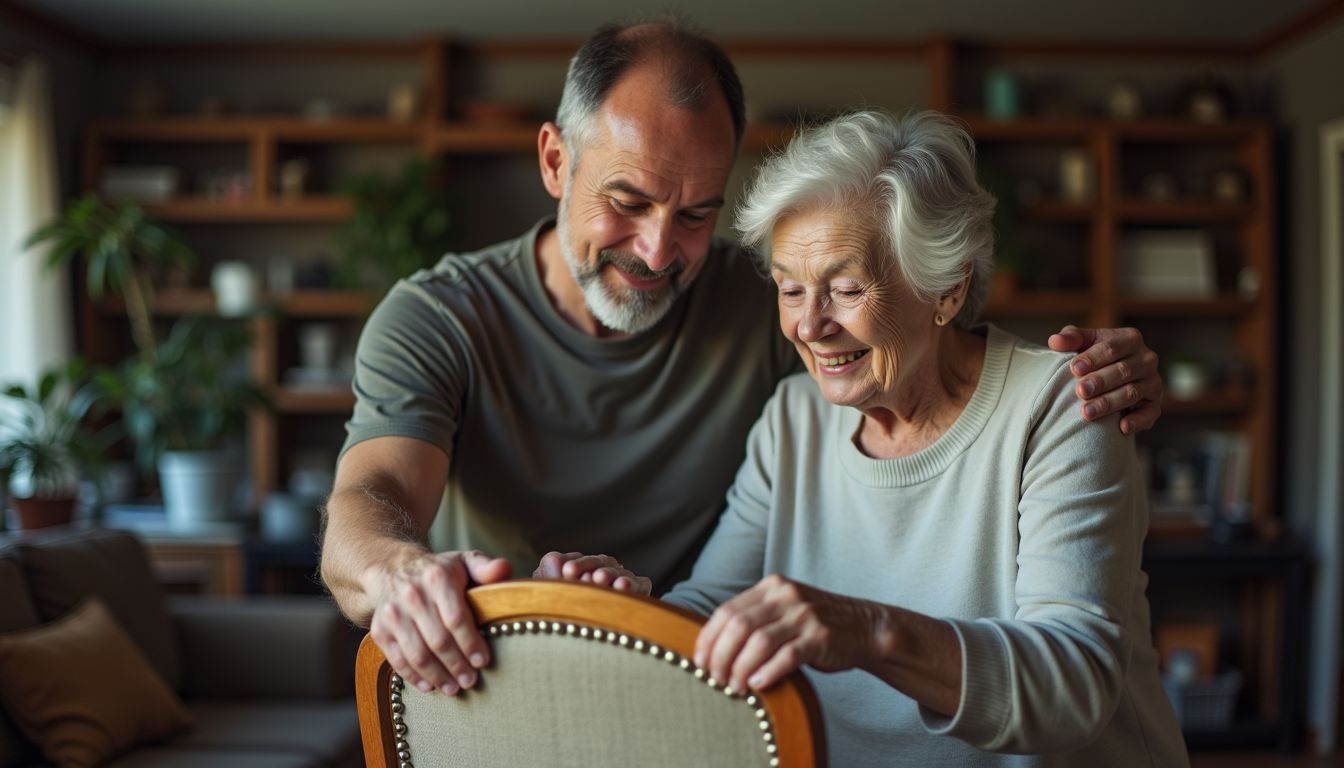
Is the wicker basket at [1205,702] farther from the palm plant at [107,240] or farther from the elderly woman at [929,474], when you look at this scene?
the palm plant at [107,240]

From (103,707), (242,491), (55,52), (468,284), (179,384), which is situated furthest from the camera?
(242,491)

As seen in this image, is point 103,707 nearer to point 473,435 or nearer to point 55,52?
point 473,435

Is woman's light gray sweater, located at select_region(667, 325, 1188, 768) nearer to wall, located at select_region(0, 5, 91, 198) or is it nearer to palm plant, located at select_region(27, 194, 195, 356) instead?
palm plant, located at select_region(27, 194, 195, 356)

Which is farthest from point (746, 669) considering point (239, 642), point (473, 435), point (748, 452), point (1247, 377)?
point (1247, 377)

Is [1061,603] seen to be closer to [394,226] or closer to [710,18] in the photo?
[394,226]

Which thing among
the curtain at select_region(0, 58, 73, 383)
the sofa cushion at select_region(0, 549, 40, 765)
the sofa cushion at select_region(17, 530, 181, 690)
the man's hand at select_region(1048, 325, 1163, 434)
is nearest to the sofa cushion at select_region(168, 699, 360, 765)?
the sofa cushion at select_region(17, 530, 181, 690)

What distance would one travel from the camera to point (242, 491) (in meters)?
5.77

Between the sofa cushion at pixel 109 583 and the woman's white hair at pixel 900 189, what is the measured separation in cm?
266

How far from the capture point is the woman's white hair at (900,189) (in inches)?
56.2

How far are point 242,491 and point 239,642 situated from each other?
2.13 meters

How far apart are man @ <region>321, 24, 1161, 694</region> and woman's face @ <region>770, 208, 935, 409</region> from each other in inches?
7.7

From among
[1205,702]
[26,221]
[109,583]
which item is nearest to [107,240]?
[26,221]

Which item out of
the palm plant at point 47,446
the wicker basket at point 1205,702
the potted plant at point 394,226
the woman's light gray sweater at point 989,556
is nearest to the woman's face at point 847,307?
the woman's light gray sweater at point 989,556

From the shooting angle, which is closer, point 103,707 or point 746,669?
point 746,669
